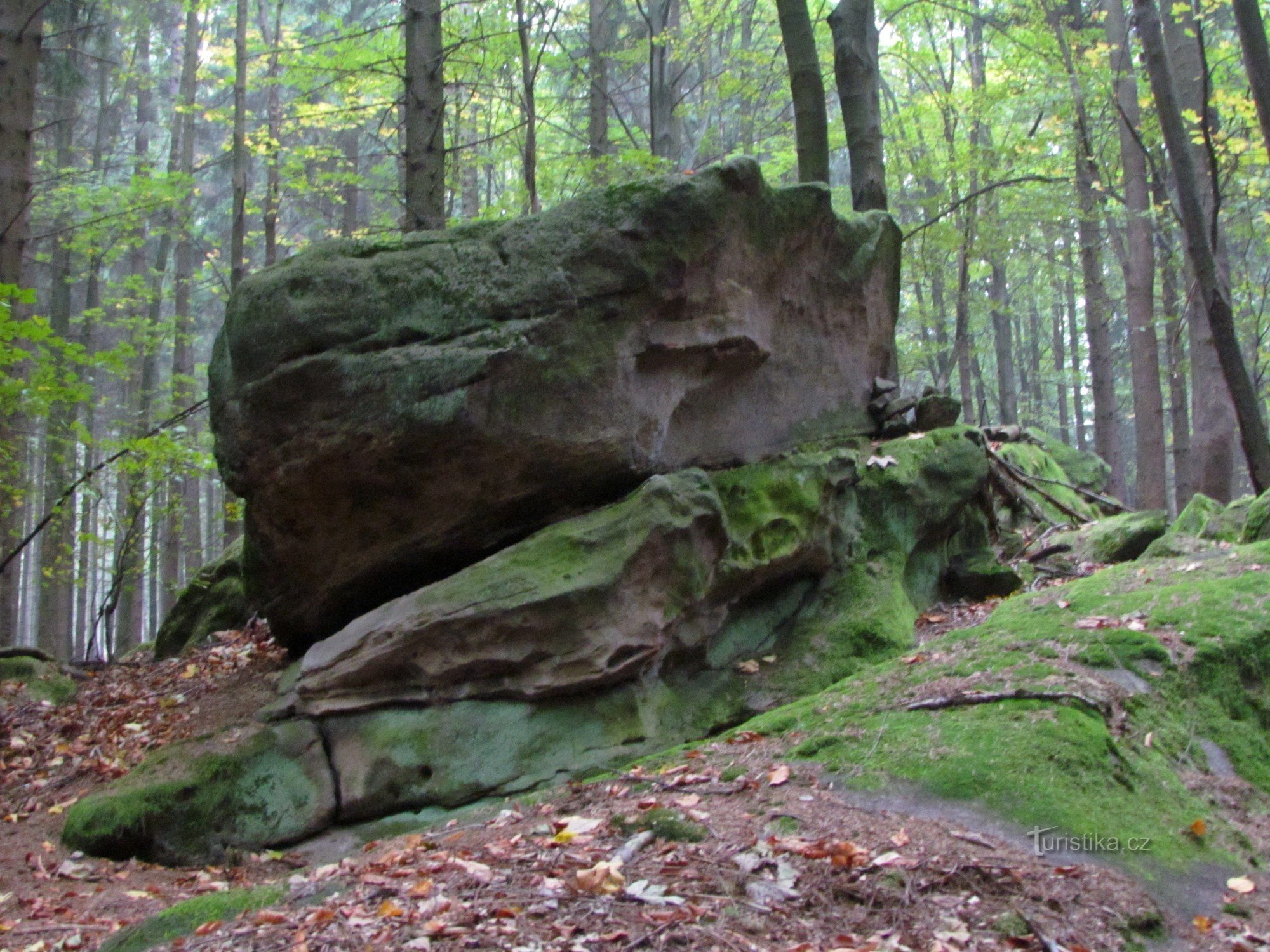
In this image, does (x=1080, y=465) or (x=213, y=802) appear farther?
(x=1080, y=465)

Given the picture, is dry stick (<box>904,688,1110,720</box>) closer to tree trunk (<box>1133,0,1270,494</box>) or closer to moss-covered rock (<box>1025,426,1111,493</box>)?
tree trunk (<box>1133,0,1270,494</box>)

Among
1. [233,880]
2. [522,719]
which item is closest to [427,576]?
[522,719]

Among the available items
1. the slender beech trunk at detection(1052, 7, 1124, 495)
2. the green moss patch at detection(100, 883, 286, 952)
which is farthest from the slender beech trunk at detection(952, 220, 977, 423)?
the green moss patch at detection(100, 883, 286, 952)

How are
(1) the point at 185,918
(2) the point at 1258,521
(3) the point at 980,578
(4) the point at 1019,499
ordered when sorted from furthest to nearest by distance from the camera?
1. (4) the point at 1019,499
2. (3) the point at 980,578
3. (2) the point at 1258,521
4. (1) the point at 185,918

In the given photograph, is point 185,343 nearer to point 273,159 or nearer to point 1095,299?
point 273,159

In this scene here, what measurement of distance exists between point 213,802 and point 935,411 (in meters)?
6.63

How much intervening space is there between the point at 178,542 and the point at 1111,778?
16069mm

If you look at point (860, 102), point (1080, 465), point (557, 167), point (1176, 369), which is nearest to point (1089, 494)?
point (1176, 369)

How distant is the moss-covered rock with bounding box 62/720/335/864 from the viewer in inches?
206

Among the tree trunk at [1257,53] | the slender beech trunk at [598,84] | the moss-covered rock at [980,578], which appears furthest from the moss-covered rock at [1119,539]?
the slender beech trunk at [598,84]

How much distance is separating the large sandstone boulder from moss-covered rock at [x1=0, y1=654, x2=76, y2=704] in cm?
270

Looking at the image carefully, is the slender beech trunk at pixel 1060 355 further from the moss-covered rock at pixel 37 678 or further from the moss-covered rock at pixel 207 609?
the moss-covered rock at pixel 37 678

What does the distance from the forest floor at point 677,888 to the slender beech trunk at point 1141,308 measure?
11201mm

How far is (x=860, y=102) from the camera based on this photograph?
10.2 m
